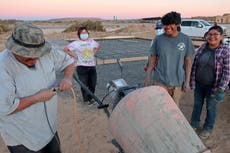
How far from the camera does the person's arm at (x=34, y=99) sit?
1759 mm

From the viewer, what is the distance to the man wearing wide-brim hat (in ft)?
5.56

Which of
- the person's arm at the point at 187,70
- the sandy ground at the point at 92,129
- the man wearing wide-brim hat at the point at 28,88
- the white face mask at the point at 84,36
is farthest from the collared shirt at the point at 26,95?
the white face mask at the point at 84,36

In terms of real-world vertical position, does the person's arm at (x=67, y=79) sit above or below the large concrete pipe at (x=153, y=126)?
above

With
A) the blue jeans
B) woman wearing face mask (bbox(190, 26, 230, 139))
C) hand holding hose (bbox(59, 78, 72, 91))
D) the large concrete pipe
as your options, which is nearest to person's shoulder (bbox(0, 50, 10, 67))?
hand holding hose (bbox(59, 78, 72, 91))

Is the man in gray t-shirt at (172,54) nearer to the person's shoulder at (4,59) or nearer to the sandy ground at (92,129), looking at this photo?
the sandy ground at (92,129)

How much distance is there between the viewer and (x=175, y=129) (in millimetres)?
1617

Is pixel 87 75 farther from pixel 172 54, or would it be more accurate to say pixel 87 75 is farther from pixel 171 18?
pixel 171 18

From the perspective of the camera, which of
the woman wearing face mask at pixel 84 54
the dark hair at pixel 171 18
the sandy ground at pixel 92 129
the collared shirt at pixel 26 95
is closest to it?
the collared shirt at pixel 26 95

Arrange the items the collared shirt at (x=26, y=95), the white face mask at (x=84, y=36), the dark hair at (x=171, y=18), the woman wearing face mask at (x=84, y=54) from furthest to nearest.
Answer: the white face mask at (x=84, y=36)
the woman wearing face mask at (x=84, y=54)
the dark hair at (x=171, y=18)
the collared shirt at (x=26, y=95)

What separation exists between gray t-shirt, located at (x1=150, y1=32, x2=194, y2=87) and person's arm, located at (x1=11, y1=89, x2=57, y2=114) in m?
1.64

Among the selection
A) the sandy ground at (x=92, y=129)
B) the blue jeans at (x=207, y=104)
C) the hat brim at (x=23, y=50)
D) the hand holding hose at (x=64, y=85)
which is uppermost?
the hat brim at (x=23, y=50)

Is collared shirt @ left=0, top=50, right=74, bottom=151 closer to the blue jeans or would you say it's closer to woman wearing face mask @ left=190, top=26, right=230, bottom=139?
woman wearing face mask @ left=190, top=26, right=230, bottom=139

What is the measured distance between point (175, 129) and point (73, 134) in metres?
2.66

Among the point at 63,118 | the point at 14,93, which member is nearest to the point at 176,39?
the point at 14,93
